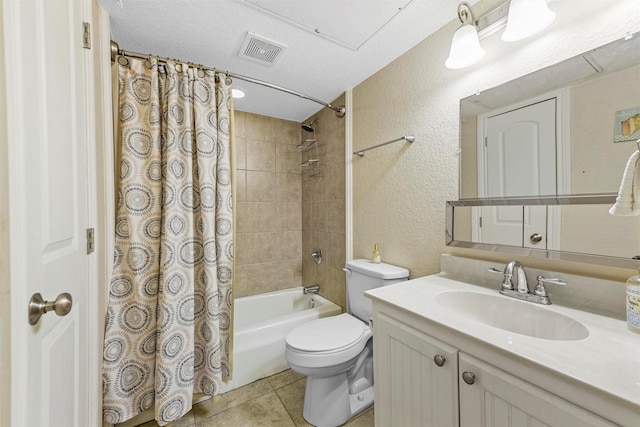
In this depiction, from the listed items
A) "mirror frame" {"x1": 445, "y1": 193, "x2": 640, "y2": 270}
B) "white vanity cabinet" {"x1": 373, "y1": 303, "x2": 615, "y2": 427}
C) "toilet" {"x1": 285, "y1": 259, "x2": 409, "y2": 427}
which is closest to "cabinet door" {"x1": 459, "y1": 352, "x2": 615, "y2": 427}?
"white vanity cabinet" {"x1": 373, "y1": 303, "x2": 615, "y2": 427}

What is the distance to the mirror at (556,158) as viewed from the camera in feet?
2.67

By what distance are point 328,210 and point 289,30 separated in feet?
4.48

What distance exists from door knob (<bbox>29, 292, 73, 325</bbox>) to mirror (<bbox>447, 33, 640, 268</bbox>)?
4.84 feet

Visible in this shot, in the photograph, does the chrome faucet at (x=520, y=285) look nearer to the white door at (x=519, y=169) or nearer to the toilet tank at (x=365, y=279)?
the white door at (x=519, y=169)

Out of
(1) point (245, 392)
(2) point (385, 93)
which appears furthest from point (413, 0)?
(1) point (245, 392)

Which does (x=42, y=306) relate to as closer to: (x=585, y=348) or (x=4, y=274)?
(x=4, y=274)

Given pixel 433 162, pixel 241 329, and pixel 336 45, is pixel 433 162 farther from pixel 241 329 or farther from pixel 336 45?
pixel 241 329

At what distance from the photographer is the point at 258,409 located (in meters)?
1.47

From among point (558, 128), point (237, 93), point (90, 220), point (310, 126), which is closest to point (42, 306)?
point (90, 220)

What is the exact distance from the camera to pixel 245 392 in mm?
1614

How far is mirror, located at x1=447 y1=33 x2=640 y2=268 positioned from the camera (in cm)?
81

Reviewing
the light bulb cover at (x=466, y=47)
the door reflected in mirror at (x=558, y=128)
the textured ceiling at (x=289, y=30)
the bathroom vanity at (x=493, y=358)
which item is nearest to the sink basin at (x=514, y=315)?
the bathroom vanity at (x=493, y=358)

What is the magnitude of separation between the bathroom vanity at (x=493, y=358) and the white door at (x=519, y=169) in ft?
0.55

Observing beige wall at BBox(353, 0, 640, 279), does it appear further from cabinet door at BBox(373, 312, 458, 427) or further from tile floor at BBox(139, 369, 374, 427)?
tile floor at BBox(139, 369, 374, 427)
